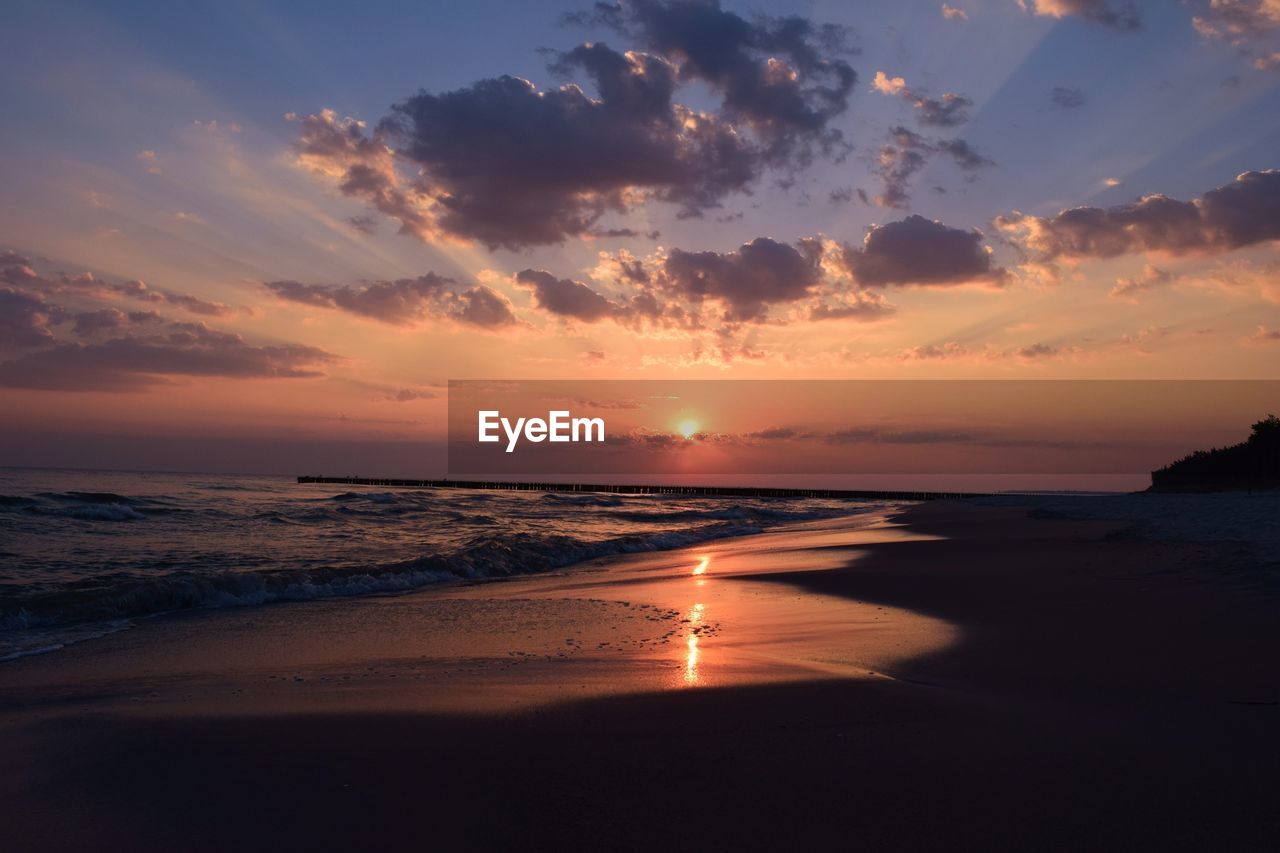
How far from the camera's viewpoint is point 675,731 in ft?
16.3

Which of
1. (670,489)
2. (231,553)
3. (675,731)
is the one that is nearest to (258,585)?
(231,553)

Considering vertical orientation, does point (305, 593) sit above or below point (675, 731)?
below

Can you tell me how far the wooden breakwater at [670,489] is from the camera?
9356 centimetres

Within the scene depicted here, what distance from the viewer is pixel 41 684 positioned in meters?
7.16

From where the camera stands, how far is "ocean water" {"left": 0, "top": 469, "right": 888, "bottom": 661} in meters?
11.6

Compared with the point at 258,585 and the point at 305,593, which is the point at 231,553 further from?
the point at 305,593

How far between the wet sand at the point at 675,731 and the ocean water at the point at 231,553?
91.1 inches

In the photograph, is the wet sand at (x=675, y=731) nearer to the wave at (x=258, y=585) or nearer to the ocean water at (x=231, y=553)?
the wave at (x=258, y=585)

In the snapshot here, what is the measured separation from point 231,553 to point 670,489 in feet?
330

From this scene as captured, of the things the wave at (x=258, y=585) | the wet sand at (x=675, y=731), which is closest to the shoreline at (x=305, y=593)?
the wave at (x=258, y=585)

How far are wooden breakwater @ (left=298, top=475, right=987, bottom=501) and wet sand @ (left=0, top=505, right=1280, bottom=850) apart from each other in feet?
273

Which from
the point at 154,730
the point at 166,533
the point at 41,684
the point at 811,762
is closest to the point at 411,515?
the point at 166,533

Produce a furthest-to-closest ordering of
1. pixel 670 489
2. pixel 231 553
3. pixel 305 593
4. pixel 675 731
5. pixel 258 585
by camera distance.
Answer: pixel 670 489
pixel 231 553
pixel 305 593
pixel 258 585
pixel 675 731

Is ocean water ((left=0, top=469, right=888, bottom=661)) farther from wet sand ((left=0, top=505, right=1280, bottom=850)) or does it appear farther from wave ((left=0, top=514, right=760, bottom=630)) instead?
wet sand ((left=0, top=505, right=1280, bottom=850))
